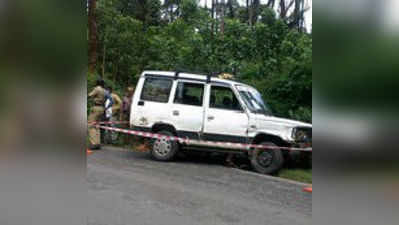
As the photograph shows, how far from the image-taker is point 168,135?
5.98m

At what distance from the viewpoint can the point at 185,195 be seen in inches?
167

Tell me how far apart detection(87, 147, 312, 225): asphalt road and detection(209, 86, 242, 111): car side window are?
42.1 inches

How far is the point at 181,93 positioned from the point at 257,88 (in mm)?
1575

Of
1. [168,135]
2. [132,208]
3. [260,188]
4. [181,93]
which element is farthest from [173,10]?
[132,208]

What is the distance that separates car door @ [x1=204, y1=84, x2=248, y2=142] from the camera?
569 cm

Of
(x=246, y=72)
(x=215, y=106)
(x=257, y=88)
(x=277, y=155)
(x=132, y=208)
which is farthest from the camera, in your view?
(x=246, y=72)

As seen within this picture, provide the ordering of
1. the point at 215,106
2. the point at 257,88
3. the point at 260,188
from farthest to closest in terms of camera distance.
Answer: the point at 257,88, the point at 215,106, the point at 260,188

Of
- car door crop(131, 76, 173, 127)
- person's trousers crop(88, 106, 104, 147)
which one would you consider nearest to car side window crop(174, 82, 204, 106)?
car door crop(131, 76, 173, 127)

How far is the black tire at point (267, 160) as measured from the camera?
5461 mm

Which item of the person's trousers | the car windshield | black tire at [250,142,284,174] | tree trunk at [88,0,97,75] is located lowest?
black tire at [250,142,284,174]

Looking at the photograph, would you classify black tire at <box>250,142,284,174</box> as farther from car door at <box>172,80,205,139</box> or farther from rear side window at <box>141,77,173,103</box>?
rear side window at <box>141,77,173,103</box>

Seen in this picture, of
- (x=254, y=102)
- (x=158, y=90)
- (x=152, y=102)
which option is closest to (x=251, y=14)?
(x=254, y=102)

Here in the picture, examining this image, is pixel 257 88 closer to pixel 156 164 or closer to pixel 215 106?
pixel 215 106

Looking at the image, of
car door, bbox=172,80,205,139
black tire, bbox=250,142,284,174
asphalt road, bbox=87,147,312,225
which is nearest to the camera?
asphalt road, bbox=87,147,312,225
